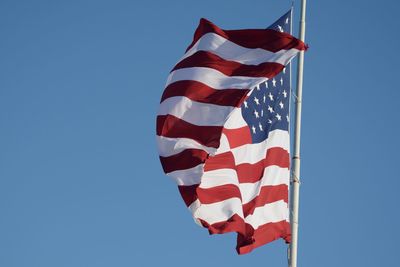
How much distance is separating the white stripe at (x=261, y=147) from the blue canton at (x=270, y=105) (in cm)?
11

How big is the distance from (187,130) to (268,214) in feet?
8.42

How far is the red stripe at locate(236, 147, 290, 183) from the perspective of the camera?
73.3 ft

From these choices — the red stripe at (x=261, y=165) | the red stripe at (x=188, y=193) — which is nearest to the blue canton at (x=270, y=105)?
the red stripe at (x=261, y=165)

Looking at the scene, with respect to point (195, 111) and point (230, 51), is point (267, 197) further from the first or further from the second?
point (230, 51)

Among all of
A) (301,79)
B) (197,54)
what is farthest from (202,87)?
(301,79)

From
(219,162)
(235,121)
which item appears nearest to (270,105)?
(235,121)

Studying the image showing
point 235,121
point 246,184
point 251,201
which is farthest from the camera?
point 235,121

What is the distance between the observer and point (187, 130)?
888 inches

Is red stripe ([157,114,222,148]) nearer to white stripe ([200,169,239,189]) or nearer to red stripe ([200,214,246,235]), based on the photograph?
white stripe ([200,169,239,189])

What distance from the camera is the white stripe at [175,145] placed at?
2210 cm

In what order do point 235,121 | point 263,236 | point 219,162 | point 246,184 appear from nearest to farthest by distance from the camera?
point 263,236
point 246,184
point 219,162
point 235,121

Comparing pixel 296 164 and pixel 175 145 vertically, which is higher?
pixel 175 145

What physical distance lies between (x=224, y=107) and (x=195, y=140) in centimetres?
98

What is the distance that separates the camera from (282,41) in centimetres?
2259
